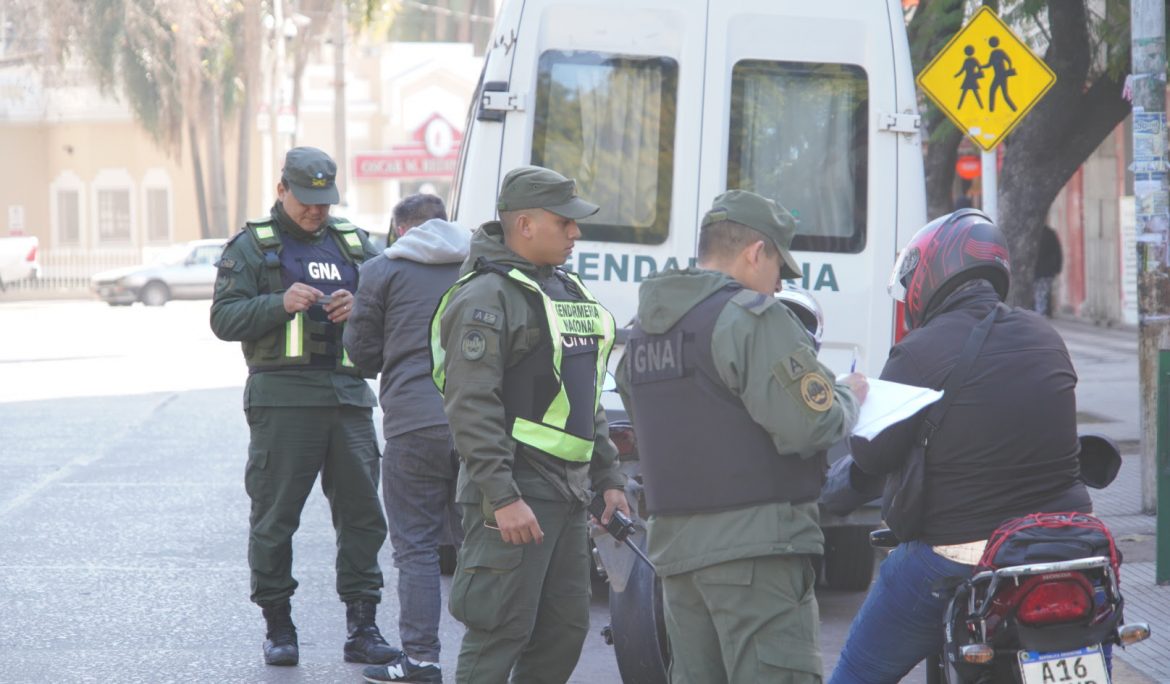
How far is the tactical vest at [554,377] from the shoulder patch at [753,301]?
1013mm

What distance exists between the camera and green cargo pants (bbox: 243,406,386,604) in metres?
6.04

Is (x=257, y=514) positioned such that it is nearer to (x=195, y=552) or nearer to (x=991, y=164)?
(x=195, y=552)

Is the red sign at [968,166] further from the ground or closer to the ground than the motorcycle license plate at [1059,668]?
further from the ground

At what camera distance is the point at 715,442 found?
3594mm

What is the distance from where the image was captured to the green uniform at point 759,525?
11.5ft

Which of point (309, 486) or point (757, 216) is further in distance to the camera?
point (309, 486)

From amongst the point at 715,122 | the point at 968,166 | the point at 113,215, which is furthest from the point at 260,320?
the point at 113,215

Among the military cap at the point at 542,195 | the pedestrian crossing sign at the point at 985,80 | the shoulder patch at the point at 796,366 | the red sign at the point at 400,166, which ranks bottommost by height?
the shoulder patch at the point at 796,366

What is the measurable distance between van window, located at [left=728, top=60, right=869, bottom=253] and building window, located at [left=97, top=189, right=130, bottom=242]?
43499mm

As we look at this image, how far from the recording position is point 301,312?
19.8 feet

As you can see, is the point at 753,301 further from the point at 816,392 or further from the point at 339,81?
the point at 339,81

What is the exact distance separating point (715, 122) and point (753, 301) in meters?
4.22

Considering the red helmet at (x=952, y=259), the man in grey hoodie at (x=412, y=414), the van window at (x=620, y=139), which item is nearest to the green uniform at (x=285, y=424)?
the man in grey hoodie at (x=412, y=414)

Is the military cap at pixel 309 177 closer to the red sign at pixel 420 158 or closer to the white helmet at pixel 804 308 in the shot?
the white helmet at pixel 804 308
